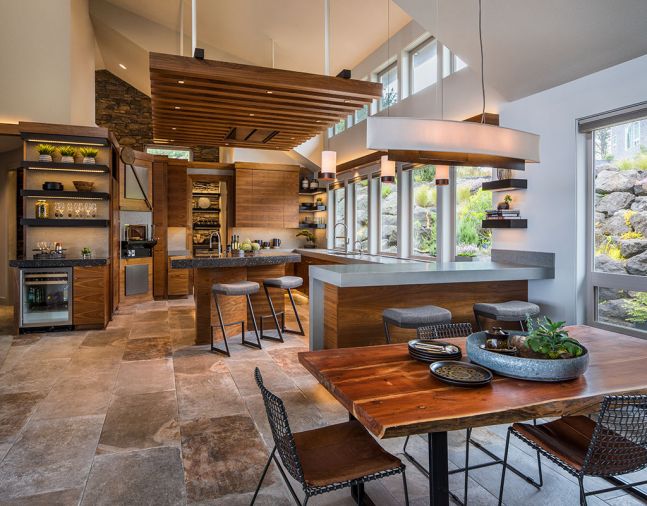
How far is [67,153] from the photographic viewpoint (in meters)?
6.12

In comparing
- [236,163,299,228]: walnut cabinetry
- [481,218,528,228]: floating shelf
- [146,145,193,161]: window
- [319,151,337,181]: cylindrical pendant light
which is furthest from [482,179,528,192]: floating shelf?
[146,145,193,161]: window

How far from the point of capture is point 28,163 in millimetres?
5938

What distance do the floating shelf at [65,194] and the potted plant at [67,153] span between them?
44 centimetres

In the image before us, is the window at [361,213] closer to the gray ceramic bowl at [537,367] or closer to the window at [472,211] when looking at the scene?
the window at [472,211]

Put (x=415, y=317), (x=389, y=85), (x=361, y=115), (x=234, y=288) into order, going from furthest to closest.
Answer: (x=361, y=115)
(x=389, y=85)
(x=234, y=288)
(x=415, y=317)

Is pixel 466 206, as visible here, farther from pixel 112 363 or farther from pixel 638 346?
pixel 112 363

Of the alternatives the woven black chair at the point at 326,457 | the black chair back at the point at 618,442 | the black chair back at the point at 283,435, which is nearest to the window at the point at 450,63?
the black chair back at the point at 618,442

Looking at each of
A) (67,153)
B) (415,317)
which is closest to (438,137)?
(415,317)

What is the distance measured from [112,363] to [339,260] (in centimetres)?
352

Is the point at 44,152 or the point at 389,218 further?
the point at 389,218

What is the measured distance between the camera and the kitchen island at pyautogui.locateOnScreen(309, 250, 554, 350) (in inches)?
152

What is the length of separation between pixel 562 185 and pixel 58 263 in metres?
6.06

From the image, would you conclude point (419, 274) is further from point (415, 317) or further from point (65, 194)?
point (65, 194)

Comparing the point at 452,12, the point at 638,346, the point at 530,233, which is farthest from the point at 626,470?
the point at 452,12
